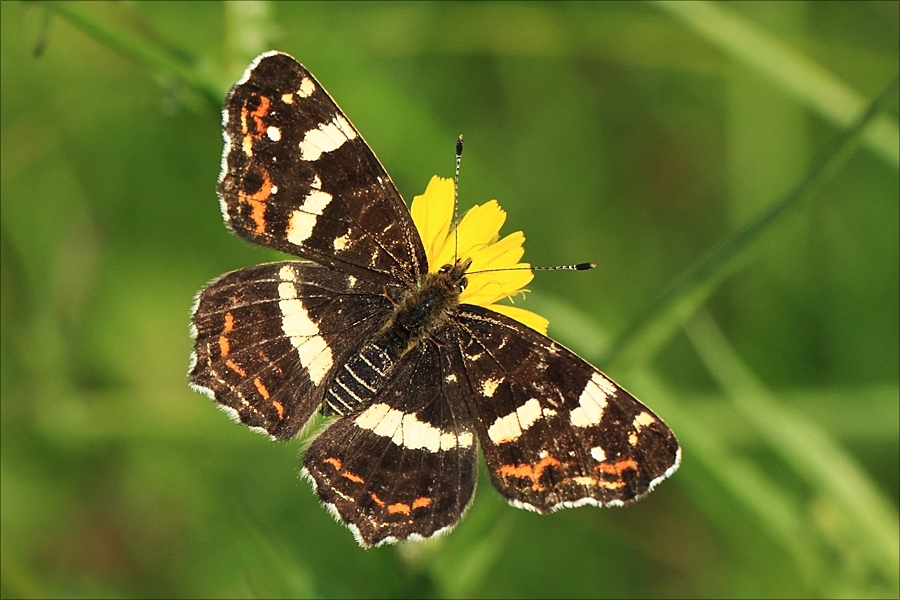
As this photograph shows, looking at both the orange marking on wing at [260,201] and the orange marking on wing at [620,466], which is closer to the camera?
the orange marking on wing at [620,466]

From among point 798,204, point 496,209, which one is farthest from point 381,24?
point 798,204

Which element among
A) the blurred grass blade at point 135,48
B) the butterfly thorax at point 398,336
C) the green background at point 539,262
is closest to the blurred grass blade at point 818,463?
the green background at point 539,262

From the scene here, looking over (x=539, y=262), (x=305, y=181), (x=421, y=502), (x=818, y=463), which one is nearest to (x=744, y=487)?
(x=818, y=463)

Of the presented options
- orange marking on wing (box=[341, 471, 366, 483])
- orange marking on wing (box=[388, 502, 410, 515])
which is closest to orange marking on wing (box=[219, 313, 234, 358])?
orange marking on wing (box=[341, 471, 366, 483])

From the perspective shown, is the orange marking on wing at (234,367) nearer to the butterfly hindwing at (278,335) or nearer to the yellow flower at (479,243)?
the butterfly hindwing at (278,335)

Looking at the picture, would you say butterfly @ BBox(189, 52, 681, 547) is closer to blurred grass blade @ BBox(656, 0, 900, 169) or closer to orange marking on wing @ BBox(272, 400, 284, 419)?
orange marking on wing @ BBox(272, 400, 284, 419)

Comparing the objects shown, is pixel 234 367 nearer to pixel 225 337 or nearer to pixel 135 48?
pixel 225 337

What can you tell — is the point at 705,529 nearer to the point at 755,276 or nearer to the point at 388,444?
the point at 755,276
